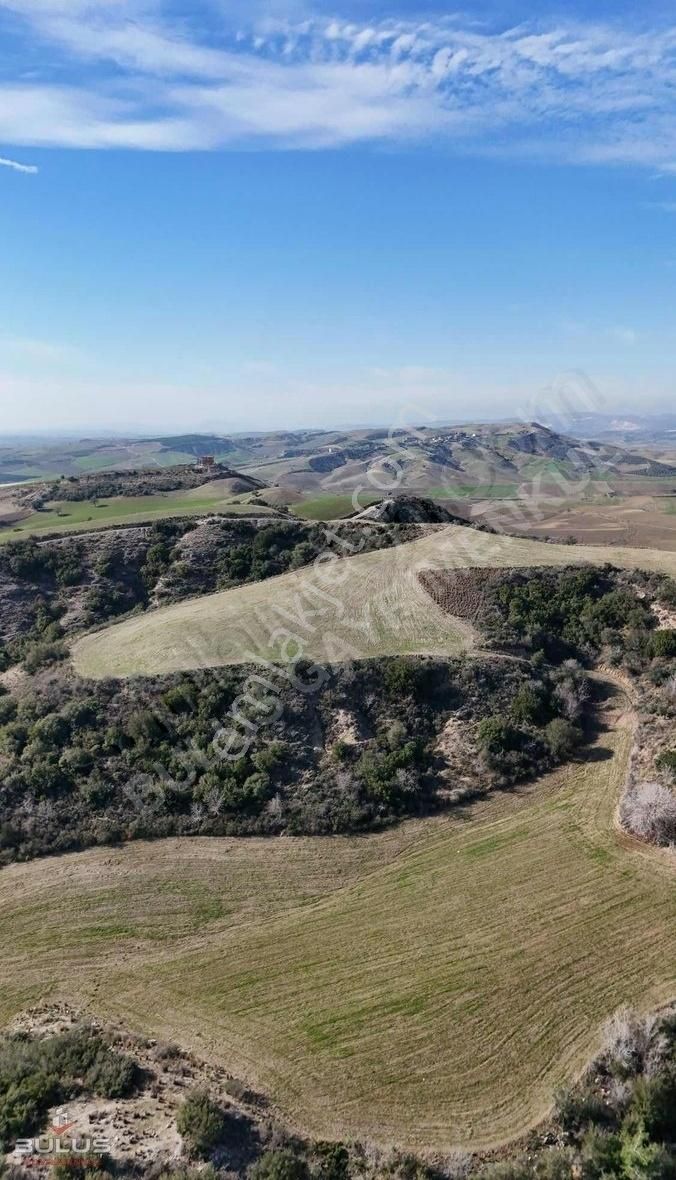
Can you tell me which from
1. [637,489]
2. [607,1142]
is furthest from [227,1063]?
[637,489]

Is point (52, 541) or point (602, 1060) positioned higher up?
point (52, 541)

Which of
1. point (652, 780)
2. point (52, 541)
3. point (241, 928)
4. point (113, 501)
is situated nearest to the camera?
point (241, 928)

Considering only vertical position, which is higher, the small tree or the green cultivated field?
the green cultivated field

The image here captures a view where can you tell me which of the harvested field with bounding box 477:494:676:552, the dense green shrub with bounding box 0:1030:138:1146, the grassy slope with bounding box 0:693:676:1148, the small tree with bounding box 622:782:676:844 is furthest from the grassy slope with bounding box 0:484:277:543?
the dense green shrub with bounding box 0:1030:138:1146

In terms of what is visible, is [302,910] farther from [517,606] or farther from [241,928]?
[517,606]

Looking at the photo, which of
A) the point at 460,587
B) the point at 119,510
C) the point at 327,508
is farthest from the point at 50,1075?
the point at 327,508

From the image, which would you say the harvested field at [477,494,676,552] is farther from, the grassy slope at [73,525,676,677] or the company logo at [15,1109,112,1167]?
the company logo at [15,1109,112,1167]
